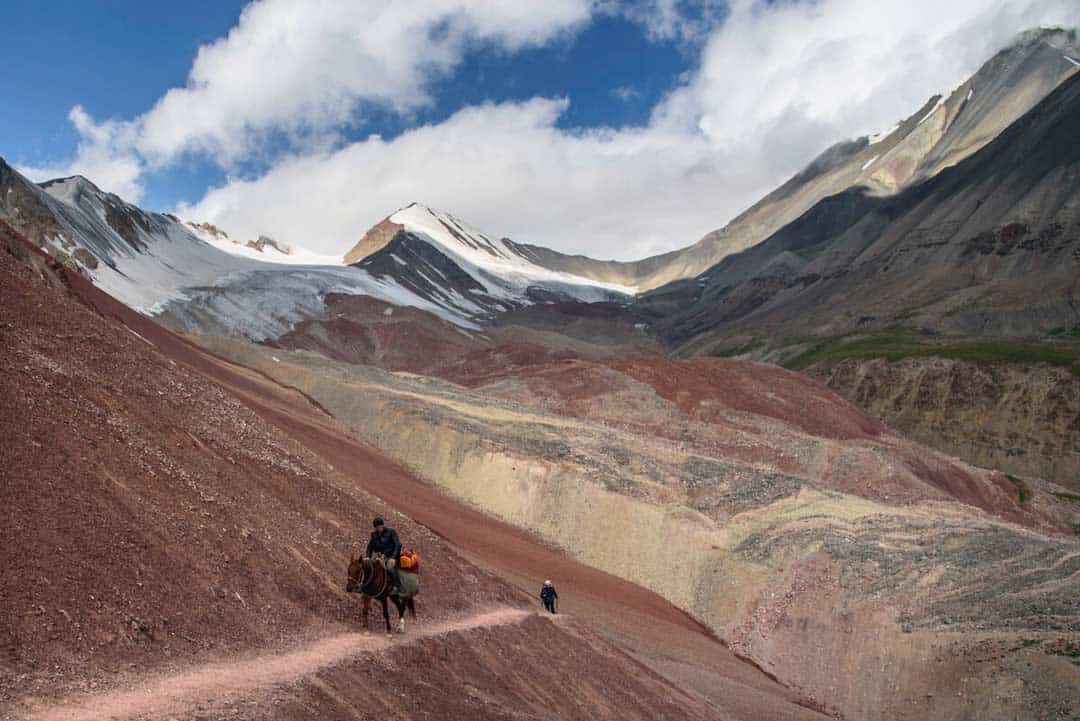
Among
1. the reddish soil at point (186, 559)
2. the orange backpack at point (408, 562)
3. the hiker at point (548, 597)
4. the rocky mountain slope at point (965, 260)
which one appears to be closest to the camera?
the reddish soil at point (186, 559)

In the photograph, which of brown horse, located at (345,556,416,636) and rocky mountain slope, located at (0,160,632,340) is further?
rocky mountain slope, located at (0,160,632,340)

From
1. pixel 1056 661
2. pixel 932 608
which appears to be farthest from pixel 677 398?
pixel 1056 661

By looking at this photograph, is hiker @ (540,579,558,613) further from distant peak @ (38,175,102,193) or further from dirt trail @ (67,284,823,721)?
distant peak @ (38,175,102,193)

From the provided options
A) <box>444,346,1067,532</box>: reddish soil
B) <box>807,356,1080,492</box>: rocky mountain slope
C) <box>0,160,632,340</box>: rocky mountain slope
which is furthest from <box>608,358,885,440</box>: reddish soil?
<box>0,160,632,340</box>: rocky mountain slope

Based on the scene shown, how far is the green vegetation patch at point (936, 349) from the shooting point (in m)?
72.1

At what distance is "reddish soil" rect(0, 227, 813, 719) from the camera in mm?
9648

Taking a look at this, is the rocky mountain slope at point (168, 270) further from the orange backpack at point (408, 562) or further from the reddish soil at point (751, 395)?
the orange backpack at point (408, 562)

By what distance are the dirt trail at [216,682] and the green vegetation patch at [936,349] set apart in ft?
233

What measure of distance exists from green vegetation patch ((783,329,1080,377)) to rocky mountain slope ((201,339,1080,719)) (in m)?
22.8

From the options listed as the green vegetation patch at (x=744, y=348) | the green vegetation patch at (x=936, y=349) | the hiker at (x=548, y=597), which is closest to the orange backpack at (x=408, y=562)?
the hiker at (x=548, y=597)

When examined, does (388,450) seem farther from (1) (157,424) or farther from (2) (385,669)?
(2) (385,669)

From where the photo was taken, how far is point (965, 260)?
110750mm

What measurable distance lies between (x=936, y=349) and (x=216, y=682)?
8066cm

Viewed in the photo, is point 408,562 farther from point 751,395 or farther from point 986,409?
point 986,409
